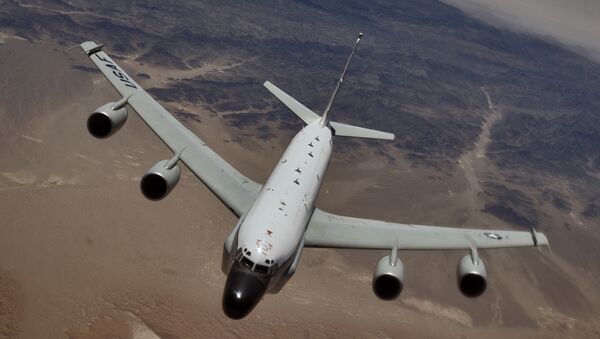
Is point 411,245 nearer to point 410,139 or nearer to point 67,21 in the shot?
point 410,139

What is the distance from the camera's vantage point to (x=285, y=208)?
25766mm

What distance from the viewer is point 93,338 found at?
3834 cm

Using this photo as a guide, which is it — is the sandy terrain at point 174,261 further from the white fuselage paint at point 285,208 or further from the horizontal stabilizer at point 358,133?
the horizontal stabilizer at point 358,133

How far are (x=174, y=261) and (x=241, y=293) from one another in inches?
1290

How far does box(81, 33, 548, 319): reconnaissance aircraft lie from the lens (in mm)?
22641

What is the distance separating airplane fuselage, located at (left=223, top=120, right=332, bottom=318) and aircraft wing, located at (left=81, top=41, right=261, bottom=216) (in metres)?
2.58

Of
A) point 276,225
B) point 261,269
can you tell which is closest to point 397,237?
point 276,225

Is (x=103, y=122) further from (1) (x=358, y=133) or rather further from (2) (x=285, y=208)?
(1) (x=358, y=133)

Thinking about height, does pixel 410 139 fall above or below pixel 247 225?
below

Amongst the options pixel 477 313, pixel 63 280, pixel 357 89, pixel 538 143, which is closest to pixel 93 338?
pixel 63 280

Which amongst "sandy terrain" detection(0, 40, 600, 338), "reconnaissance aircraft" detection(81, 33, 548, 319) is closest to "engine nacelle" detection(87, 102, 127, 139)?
"reconnaissance aircraft" detection(81, 33, 548, 319)

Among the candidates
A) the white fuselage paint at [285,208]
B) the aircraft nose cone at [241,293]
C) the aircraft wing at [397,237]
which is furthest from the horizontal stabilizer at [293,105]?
the aircraft nose cone at [241,293]

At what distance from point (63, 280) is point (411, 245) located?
33.5 metres

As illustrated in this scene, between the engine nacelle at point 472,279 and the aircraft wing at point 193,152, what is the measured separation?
45.3 feet
